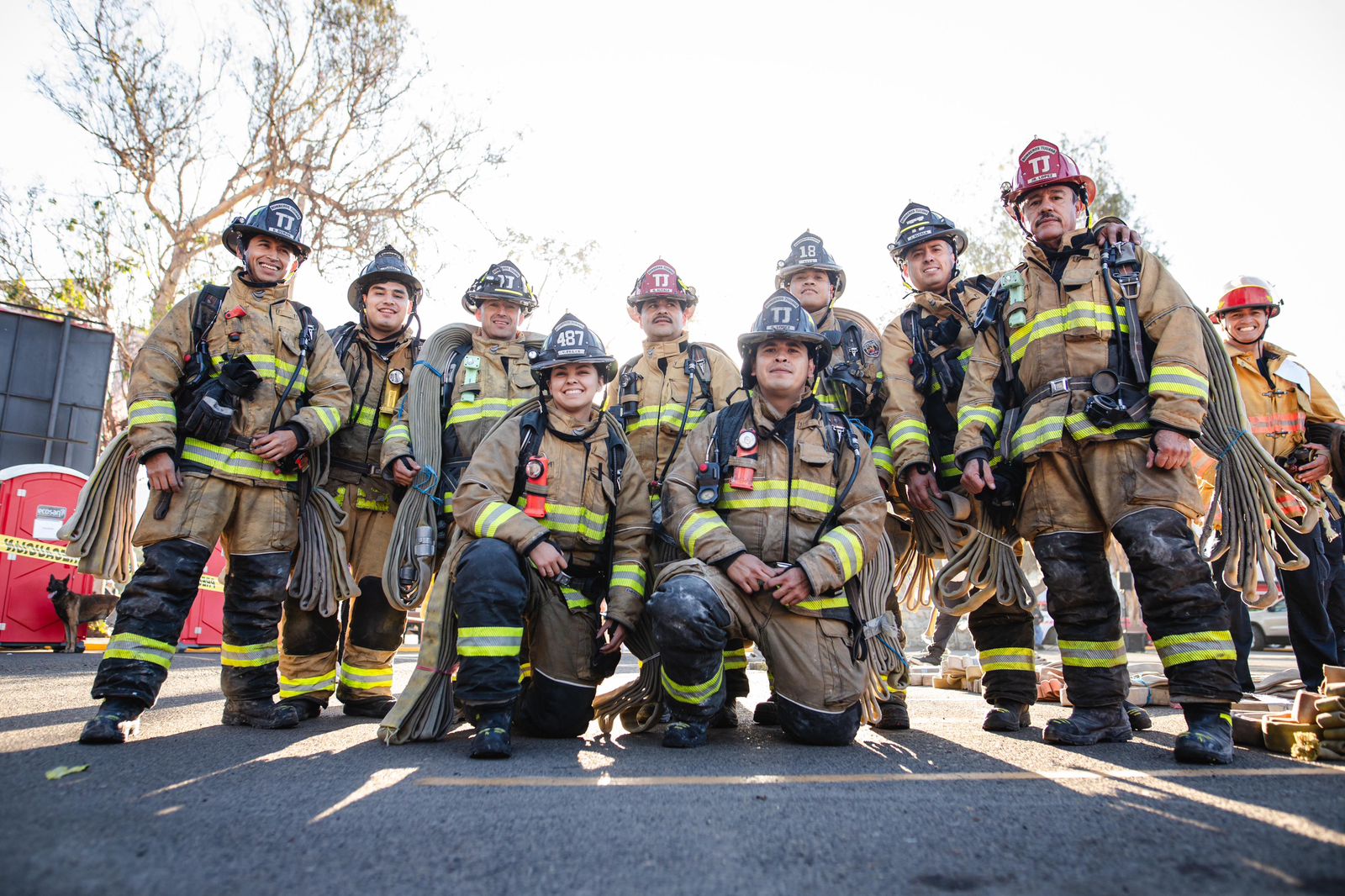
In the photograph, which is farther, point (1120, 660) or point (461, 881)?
point (1120, 660)

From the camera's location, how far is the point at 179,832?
224 centimetres

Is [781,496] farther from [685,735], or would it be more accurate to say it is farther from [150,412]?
[150,412]

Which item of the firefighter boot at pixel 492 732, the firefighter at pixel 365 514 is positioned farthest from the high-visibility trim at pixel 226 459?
the firefighter boot at pixel 492 732

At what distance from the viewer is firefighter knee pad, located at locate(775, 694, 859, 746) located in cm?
391

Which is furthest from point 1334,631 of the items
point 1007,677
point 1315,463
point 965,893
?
point 965,893

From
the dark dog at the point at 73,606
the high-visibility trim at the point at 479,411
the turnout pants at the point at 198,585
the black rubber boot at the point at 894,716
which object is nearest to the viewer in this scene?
the turnout pants at the point at 198,585

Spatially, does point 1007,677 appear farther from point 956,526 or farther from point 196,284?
point 196,284

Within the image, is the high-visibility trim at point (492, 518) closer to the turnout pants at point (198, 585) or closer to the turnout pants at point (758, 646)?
the turnout pants at point (758, 646)

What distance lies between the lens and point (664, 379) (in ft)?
18.4

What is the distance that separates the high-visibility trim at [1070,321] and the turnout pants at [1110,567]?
1.87ft

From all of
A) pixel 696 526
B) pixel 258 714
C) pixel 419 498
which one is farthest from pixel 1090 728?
pixel 258 714

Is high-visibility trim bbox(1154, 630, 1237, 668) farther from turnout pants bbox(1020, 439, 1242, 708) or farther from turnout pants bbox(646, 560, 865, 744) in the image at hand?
turnout pants bbox(646, 560, 865, 744)

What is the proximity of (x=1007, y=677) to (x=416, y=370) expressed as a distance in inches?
150

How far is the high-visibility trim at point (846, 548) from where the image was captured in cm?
396
